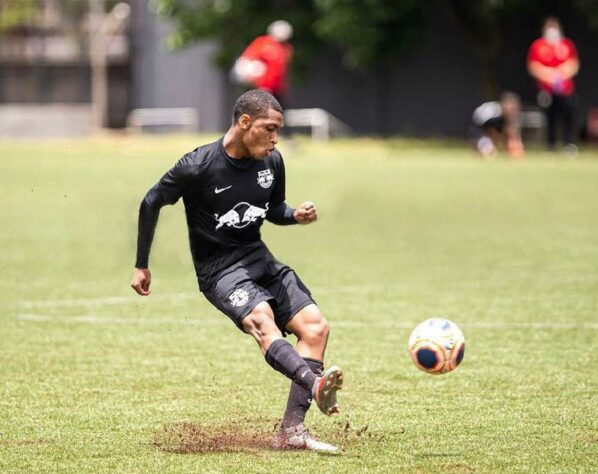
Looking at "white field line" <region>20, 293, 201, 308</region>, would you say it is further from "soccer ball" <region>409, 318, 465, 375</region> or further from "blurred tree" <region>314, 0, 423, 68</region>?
"blurred tree" <region>314, 0, 423, 68</region>

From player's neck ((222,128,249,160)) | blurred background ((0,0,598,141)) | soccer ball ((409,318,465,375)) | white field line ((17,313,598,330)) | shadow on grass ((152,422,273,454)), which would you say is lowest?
blurred background ((0,0,598,141))

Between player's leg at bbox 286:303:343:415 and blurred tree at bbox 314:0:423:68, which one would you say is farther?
blurred tree at bbox 314:0:423:68

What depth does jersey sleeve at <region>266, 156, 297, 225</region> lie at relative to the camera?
7059 mm

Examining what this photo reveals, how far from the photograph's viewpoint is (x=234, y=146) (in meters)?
6.80

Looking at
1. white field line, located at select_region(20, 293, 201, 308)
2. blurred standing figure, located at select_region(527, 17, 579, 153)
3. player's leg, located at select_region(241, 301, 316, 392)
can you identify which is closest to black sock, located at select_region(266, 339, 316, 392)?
player's leg, located at select_region(241, 301, 316, 392)

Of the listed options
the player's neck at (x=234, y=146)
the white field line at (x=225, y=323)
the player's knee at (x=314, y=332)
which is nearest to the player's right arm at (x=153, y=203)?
the player's neck at (x=234, y=146)

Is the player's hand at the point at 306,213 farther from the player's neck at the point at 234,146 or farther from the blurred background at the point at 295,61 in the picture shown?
the blurred background at the point at 295,61

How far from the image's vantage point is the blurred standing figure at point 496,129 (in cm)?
2617

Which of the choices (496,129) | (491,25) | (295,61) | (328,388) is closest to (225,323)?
(328,388)

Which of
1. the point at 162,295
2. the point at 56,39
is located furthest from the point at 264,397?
the point at 56,39

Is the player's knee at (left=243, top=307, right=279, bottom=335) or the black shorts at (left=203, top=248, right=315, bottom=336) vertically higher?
the black shorts at (left=203, top=248, right=315, bottom=336)

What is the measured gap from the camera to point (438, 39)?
35.2 m

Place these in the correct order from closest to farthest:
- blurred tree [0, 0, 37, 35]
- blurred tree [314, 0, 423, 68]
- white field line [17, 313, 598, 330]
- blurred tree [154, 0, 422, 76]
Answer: white field line [17, 313, 598, 330], blurred tree [314, 0, 423, 68], blurred tree [154, 0, 422, 76], blurred tree [0, 0, 37, 35]

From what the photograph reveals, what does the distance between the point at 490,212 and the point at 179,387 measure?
36.4ft
